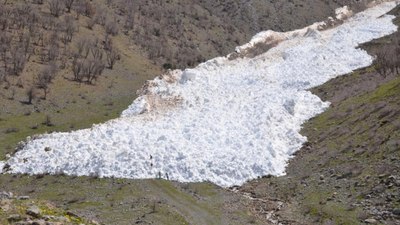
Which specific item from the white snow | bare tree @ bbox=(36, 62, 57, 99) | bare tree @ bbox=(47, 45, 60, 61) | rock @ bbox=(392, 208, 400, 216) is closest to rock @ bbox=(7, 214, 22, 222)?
rock @ bbox=(392, 208, 400, 216)

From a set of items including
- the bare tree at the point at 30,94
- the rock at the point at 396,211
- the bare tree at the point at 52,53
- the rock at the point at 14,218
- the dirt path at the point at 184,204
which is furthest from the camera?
the bare tree at the point at 52,53

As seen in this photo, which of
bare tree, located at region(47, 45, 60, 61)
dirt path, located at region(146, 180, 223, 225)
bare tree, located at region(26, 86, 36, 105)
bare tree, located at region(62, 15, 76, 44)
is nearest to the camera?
dirt path, located at region(146, 180, 223, 225)

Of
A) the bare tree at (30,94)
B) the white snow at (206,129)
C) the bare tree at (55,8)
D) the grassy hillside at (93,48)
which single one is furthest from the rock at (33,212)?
the bare tree at (55,8)

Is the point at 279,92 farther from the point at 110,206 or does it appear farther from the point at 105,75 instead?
the point at 110,206

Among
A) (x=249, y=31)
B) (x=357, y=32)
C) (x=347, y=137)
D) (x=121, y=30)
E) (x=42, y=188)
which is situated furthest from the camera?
(x=249, y=31)

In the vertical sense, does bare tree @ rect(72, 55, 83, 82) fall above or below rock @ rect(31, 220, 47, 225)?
below

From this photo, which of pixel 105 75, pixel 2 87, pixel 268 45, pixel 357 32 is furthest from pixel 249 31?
pixel 2 87

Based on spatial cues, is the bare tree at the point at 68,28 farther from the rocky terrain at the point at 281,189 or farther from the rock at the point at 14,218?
the rock at the point at 14,218

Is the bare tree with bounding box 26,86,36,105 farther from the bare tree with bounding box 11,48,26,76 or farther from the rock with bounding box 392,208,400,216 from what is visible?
the rock with bounding box 392,208,400,216

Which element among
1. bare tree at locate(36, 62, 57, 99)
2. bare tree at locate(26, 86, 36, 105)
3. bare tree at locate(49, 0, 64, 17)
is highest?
bare tree at locate(49, 0, 64, 17)
